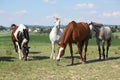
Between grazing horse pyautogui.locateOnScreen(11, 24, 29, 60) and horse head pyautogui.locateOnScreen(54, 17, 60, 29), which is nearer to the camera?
horse head pyautogui.locateOnScreen(54, 17, 60, 29)

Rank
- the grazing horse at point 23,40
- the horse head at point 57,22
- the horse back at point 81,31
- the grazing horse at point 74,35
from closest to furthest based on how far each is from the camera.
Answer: the grazing horse at point 74,35 → the horse back at point 81,31 → the horse head at point 57,22 → the grazing horse at point 23,40

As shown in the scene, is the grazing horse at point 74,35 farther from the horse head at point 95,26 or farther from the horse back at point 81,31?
the horse head at point 95,26

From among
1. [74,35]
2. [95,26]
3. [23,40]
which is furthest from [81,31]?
[23,40]

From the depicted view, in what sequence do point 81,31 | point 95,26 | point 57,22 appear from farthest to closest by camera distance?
1. point 95,26
2. point 57,22
3. point 81,31

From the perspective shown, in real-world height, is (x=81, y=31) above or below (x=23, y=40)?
above

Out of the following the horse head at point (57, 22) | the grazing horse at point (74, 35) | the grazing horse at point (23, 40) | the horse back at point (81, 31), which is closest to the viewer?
the grazing horse at point (74, 35)

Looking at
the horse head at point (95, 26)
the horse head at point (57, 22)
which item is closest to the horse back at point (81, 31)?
the horse head at point (95, 26)

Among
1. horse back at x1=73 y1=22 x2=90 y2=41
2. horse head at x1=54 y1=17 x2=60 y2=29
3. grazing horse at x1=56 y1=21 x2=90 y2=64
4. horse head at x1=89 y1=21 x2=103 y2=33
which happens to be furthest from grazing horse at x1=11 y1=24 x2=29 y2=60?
horse head at x1=89 y1=21 x2=103 y2=33

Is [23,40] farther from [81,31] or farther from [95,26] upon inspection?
[95,26]

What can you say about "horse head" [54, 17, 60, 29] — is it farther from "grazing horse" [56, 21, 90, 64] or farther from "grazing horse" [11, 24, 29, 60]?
"grazing horse" [11, 24, 29, 60]

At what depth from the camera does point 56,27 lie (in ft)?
57.1

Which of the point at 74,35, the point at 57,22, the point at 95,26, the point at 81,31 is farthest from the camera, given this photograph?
the point at 95,26

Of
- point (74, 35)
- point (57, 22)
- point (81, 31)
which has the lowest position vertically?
point (74, 35)

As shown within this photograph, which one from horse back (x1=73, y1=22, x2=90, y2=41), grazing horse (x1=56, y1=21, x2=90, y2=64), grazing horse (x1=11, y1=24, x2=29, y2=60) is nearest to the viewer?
grazing horse (x1=56, y1=21, x2=90, y2=64)
